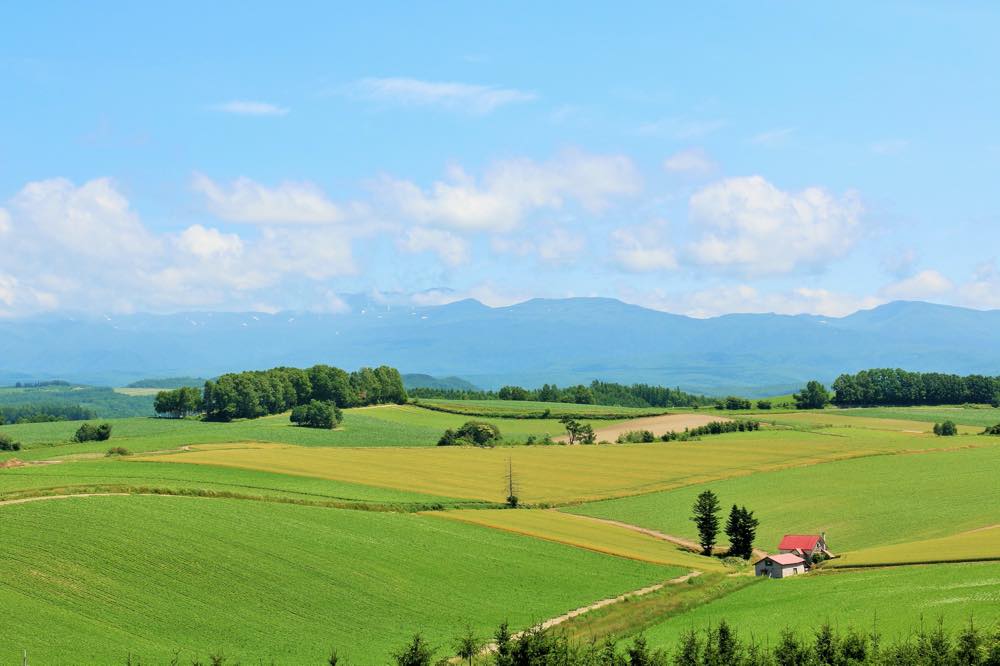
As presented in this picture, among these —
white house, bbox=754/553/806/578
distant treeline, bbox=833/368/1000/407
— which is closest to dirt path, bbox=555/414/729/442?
distant treeline, bbox=833/368/1000/407

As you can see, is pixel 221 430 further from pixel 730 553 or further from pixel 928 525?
pixel 928 525

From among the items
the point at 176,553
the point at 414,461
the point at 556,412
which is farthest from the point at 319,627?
the point at 556,412

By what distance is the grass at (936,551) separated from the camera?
164 ft

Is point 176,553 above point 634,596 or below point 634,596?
above

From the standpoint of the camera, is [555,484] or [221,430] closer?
[555,484]

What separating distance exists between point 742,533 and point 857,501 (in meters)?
16.1

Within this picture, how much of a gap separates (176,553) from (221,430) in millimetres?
76360

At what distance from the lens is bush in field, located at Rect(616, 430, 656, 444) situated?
126m

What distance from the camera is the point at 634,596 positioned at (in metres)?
49.8

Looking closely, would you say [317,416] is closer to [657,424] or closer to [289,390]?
[289,390]

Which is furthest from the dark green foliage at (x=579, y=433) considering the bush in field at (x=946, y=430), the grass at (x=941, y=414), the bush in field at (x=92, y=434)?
the bush in field at (x=92, y=434)

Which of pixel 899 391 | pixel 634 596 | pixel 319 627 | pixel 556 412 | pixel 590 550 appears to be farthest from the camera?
pixel 899 391

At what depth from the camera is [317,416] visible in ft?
434

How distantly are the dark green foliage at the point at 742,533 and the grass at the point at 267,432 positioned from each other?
2238 inches
